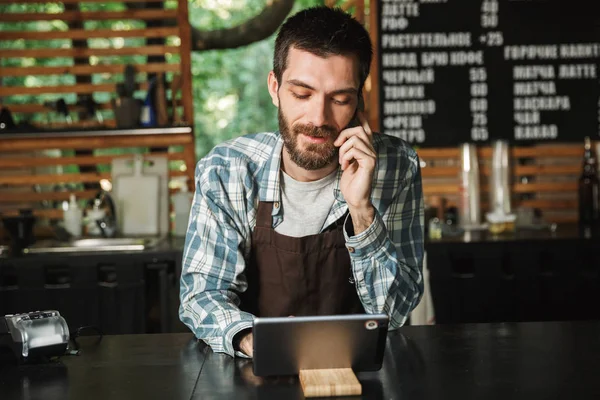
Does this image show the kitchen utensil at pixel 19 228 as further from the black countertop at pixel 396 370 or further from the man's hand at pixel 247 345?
the man's hand at pixel 247 345

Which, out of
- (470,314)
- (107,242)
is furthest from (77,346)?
(470,314)

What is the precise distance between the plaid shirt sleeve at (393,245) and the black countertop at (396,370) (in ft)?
0.56

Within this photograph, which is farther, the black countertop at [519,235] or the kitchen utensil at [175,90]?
the kitchen utensil at [175,90]

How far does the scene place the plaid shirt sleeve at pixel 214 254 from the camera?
6.33 ft

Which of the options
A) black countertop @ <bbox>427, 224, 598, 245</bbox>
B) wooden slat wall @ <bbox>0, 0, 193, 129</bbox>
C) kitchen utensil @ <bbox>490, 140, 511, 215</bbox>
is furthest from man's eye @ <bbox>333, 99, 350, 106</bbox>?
kitchen utensil @ <bbox>490, 140, 511, 215</bbox>

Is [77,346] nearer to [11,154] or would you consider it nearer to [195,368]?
[195,368]

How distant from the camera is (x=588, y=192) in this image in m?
4.17

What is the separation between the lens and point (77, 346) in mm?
1832

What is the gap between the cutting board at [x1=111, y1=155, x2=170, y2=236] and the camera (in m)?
4.17

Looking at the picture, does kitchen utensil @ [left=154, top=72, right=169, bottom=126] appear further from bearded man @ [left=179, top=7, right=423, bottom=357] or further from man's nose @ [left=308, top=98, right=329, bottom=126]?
man's nose @ [left=308, top=98, right=329, bottom=126]

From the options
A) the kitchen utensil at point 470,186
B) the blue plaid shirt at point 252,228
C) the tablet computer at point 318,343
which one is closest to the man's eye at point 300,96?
the blue plaid shirt at point 252,228

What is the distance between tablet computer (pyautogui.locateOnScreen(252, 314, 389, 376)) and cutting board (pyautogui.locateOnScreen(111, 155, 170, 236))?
2717 mm

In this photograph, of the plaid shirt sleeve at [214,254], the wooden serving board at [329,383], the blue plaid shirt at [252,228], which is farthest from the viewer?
the blue plaid shirt at [252,228]

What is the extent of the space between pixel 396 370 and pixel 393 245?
547 millimetres
